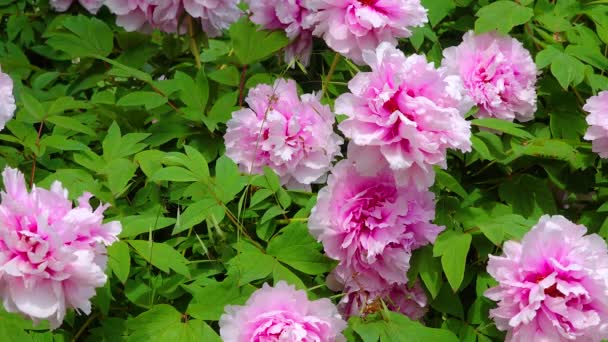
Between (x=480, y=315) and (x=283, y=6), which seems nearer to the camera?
(x=480, y=315)

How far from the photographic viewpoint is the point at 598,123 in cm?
163

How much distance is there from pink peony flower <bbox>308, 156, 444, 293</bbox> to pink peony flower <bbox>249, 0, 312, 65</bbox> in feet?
1.23

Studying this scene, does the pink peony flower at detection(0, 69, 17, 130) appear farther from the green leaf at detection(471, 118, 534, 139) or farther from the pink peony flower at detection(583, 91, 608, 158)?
the pink peony flower at detection(583, 91, 608, 158)

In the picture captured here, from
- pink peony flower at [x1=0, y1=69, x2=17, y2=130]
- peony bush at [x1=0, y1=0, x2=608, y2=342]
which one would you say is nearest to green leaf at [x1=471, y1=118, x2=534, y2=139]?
peony bush at [x1=0, y1=0, x2=608, y2=342]

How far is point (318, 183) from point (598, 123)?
535mm

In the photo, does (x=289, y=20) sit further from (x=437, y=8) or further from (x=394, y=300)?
(x=394, y=300)

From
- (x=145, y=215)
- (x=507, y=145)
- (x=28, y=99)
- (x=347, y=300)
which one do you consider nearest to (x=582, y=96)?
(x=507, y=145)

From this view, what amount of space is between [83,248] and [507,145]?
2.90 ft

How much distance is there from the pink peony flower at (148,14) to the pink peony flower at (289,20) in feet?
0.55

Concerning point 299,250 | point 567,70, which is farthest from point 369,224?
point 567,70

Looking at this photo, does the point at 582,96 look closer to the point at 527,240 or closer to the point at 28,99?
the point at 527,240

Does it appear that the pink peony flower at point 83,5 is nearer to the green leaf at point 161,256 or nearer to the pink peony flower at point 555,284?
the green leaf at point 161,256

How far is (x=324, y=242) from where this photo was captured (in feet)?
4.74

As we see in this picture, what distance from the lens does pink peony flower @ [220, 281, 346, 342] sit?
133 centimetres
